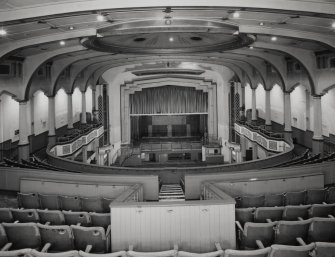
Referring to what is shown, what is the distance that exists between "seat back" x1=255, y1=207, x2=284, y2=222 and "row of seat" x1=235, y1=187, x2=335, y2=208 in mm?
1022

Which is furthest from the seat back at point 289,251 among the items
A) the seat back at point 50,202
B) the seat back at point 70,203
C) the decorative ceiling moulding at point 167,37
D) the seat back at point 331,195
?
the decorative ceiling moulding at point 167,37

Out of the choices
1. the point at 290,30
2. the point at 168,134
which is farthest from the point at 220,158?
the point at 290,30

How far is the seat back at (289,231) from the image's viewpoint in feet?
17.6

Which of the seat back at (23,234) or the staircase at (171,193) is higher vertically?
the seat back at (23,234)

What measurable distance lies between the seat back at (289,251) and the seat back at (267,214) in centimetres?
164

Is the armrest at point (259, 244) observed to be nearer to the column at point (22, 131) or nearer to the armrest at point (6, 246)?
the armrest at point (6, 246)

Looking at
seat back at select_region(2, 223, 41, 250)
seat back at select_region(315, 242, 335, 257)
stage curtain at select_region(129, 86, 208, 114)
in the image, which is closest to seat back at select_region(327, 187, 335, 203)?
seat back at select_region(315, 242, 335, 257)

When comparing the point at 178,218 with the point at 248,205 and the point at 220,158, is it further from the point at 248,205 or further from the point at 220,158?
the point at 220,158

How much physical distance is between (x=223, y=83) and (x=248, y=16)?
21.0m

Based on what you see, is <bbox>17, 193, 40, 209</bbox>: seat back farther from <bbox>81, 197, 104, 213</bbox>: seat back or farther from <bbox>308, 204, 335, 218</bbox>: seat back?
<bbox>308, 204, 335, 218</bbox>: seat back

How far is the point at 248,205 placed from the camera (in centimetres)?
721

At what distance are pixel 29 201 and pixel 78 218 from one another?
2317mm

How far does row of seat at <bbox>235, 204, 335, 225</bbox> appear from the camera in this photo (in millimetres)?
6152

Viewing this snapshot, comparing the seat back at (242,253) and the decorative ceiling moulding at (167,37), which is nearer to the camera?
the seat back at (242,253)
